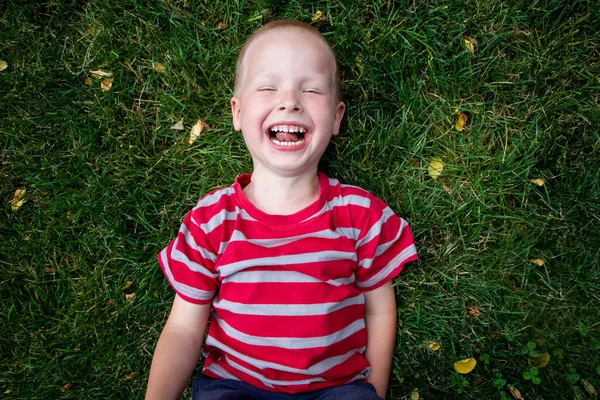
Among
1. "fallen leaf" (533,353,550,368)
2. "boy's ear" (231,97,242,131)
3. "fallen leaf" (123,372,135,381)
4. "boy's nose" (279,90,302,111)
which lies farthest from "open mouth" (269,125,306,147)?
"fallen leaf" (533,353,550,368)

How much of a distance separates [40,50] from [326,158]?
1.94 m

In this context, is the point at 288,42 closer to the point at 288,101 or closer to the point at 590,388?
the point at 288,101

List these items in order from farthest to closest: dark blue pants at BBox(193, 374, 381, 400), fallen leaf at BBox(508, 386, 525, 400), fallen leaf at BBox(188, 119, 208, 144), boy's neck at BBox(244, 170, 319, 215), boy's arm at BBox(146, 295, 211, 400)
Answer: fallen leaf at BBox(188, 119, 208, 144) < fallen leaf at BBox(508, 386, 525, 400) < boy's neck at BBox(244, 170, 319, 215) < boy's arm at BBox(146, 295, 211, 400) < dark blue pants at BBox(193, 374, 381, 400)

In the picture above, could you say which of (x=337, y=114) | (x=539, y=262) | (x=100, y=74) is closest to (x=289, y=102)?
(x=337, y=114)

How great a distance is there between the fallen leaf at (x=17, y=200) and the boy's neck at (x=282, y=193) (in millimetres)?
1551

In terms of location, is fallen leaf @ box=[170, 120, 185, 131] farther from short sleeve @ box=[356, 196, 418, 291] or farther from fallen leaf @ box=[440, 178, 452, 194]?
fallen leaf @ box=[440, 178, 452, 194]

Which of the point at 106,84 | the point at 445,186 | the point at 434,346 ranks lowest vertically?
the point at 434,346

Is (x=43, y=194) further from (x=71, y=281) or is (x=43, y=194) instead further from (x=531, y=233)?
(x=531, y=233)

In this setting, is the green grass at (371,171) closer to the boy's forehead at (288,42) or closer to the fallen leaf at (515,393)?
the fallen leaf at (515,393)

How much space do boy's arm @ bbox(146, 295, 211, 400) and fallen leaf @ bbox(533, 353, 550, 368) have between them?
74.3 inches

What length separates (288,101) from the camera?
2.20 meters

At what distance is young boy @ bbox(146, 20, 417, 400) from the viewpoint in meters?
2.26

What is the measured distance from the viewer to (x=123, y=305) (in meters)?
2.81

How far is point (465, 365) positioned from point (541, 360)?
1.42 ft
